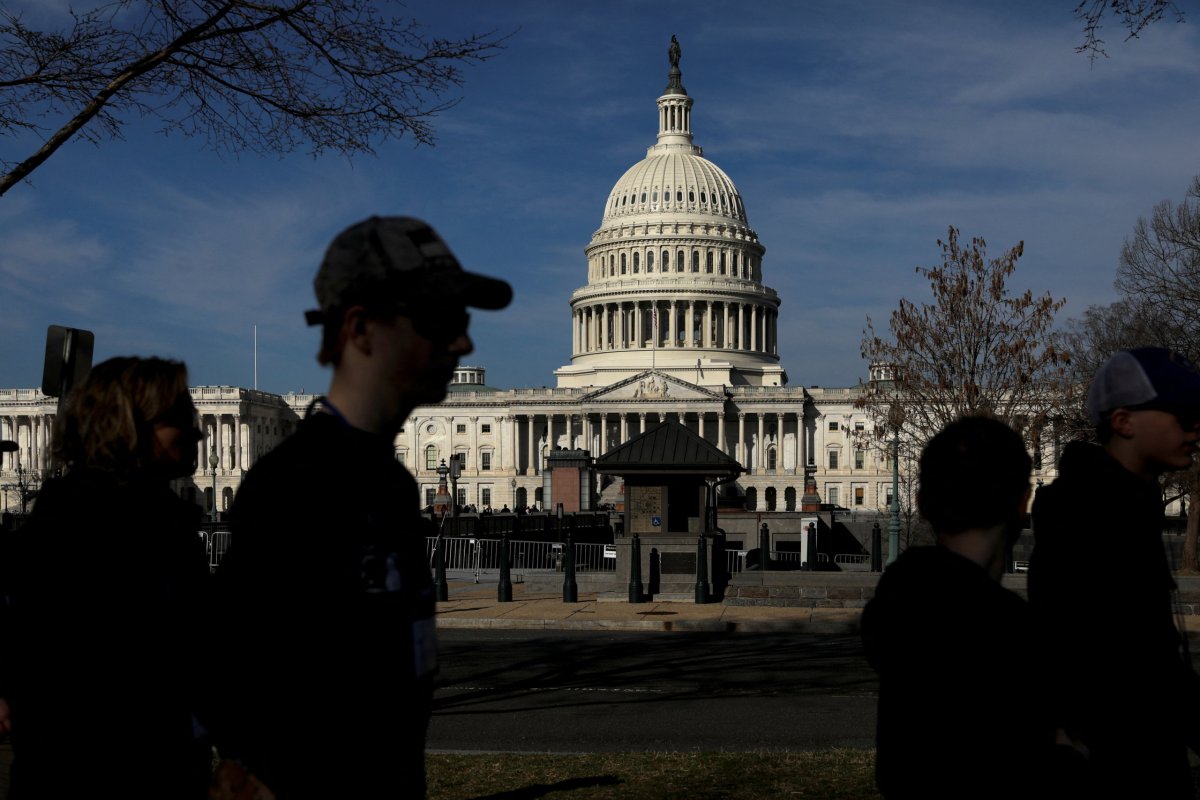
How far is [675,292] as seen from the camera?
134000mm

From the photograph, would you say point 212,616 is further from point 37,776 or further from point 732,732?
point 732,732

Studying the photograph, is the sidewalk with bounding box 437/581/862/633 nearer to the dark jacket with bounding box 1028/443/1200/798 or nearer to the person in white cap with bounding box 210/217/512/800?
the dark jacket with bounding box 1028/443/1200/798

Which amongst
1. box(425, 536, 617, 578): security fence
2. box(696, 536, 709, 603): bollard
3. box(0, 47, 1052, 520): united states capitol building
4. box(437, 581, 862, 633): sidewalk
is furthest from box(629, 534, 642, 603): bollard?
box(0, 47, 1052, 520): united states capitol building

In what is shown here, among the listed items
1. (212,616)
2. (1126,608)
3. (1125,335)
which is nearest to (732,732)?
(1126,608)

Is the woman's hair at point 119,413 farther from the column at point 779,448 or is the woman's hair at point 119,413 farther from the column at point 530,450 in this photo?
the column at point 530,450

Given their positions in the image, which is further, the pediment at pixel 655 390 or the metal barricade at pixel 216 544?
the pediment at pixel 655 390

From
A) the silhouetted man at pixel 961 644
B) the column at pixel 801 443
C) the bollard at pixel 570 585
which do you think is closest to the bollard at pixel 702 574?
the bollard at pixel 570 585

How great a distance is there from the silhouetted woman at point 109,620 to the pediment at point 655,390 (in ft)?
397

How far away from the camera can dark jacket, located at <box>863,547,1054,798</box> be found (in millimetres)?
3363

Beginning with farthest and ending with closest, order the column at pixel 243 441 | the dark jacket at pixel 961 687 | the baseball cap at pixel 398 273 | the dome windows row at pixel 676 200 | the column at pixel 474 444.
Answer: the dome windows row at pixel 676 200
the column at pixel 474 444
the column at pixel 243 441
the dark jacket at pixel 961 687
the baseball cap at pixel 398 273

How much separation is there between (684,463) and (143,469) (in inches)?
814

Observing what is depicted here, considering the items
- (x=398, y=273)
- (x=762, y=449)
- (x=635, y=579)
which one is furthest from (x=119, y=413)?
(x=762, y=449)

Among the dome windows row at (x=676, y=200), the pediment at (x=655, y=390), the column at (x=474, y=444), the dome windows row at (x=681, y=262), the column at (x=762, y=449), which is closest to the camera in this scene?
the pediment at (x=655, y=390)

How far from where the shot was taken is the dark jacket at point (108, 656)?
11.6ft
